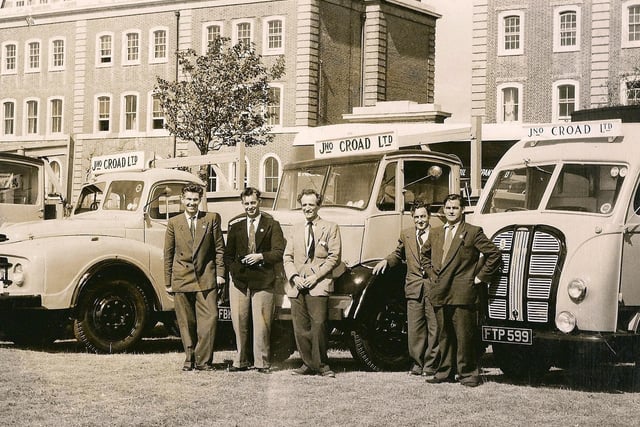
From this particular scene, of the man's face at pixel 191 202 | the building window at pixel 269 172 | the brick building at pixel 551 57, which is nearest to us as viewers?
the man's face at pixel 191 202

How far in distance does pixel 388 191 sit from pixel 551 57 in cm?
3061

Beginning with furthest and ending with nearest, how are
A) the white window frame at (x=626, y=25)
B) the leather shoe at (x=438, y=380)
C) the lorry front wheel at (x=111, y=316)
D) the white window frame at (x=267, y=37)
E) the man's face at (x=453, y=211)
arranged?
the white window frame at (x=267, y=37), the white window frame at (x=626, y=25), the lorry front wheel at (x=111, y=316), the leather shoe at (x=438, y=380), the man's face at (x=453, y=211)

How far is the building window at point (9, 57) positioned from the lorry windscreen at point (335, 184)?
1777 inches

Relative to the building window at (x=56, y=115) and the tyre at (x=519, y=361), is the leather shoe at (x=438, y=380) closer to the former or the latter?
the tyre at (x=519, y=361)

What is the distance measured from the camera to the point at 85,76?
53406 mm

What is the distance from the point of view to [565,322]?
10719 mm

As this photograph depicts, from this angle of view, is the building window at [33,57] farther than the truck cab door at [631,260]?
Yes

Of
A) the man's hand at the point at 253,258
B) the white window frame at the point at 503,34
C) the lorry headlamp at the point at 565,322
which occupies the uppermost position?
the white window frame at the point at 503,34

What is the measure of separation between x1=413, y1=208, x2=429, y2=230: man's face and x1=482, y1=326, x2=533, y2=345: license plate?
4.51 ft

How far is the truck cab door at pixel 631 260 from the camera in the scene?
35.6 feet

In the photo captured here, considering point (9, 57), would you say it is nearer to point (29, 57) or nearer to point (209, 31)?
point (29, 57)

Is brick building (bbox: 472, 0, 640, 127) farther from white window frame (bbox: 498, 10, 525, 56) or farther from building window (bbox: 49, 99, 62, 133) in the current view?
building window (bbox: 49, 99, 62, 133)

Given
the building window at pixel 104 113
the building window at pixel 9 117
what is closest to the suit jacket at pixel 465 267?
the building window at pixel 104 113

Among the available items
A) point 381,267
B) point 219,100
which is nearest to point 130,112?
point 219,100
